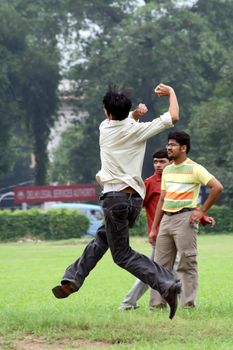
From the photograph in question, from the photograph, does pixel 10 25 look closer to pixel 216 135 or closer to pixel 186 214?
pixel 216 135

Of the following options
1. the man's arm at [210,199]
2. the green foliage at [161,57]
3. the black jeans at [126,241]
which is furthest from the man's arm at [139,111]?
the green foliage at [161,57]

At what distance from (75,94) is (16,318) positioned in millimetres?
61964

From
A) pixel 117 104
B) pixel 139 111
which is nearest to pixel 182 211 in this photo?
pixel 139 111

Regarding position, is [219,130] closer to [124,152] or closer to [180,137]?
[180,137]

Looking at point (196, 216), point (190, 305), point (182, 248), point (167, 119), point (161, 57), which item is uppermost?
point (167, 119)

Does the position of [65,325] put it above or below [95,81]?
above

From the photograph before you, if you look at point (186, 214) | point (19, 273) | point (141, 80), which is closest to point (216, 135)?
point (141, 80)

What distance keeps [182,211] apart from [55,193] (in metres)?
44.4

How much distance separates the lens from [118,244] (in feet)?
30.1

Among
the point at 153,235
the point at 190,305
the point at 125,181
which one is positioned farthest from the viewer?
the point at 153,235

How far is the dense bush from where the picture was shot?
141 feet

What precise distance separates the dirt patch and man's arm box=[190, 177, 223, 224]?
2222mm

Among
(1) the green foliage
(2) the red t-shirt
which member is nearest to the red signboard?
(1) the green foliage

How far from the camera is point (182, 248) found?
1062 centimetres
